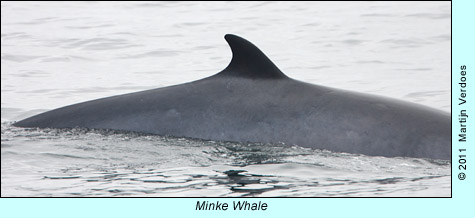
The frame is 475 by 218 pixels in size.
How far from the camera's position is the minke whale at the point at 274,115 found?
8.91 metres

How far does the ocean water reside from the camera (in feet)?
26.9

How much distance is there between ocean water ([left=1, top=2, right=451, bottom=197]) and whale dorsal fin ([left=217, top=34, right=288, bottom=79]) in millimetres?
790

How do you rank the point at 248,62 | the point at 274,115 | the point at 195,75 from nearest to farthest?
the point at 274,115 < the point at 248,62 < the point at 195,75

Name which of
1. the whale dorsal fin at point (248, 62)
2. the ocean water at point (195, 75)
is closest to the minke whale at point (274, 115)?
the whale dorsal fin at point (248, 62)

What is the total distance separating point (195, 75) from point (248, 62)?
7.40 metres

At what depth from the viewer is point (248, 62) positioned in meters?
9.23

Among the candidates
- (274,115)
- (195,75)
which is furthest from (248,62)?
(195,75)

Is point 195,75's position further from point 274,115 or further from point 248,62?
point 274,115

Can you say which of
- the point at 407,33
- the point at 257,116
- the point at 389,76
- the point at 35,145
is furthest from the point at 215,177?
the point at 407,33

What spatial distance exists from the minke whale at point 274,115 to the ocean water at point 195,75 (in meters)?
0.14

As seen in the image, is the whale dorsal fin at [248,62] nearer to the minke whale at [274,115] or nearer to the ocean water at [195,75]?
the minke whale at [274,115]

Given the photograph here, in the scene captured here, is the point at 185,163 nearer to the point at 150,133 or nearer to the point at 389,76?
the point at 150,133

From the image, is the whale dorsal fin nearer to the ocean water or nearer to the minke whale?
the minke whale

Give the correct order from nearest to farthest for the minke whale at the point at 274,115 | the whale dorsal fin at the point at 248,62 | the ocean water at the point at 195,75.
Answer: the ocean water at the point at 195,75 → the minke whale at the point at 274,115 → the whale dorsal fin at the point at 248,62
